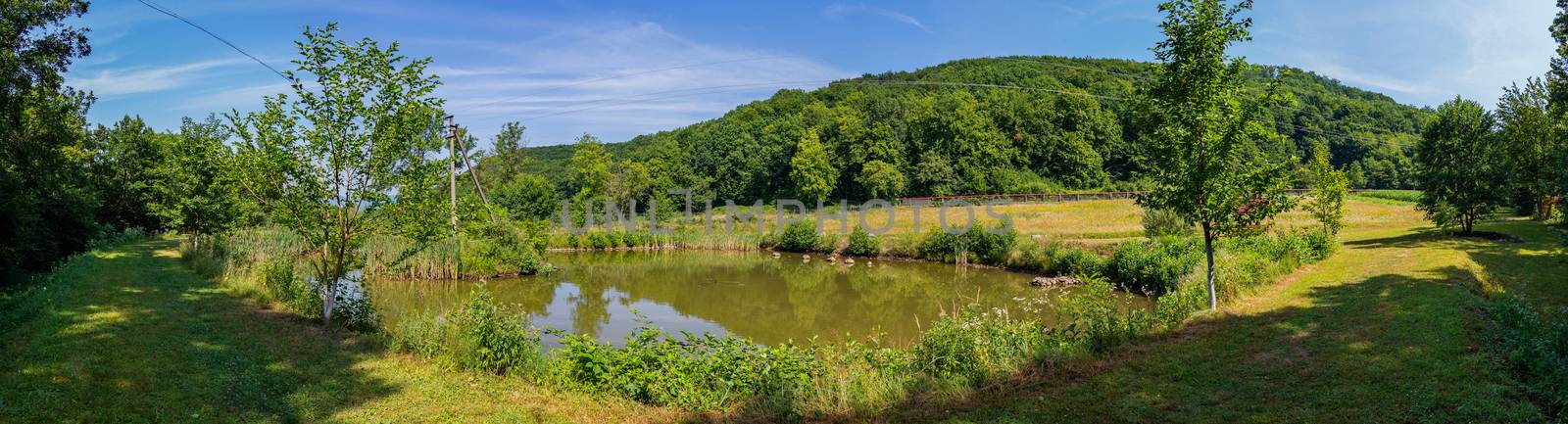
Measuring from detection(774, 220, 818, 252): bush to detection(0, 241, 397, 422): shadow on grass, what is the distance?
28.5 metres

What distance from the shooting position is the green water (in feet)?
57.3

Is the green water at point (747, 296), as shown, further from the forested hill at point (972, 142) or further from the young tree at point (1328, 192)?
the forested hill at point (972, 142)

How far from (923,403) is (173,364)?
338 inches

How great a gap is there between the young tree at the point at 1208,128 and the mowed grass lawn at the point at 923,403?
183cm

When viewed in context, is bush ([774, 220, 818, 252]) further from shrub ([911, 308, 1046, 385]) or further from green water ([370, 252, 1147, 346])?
shrub ([911, 308, 1046, 385])

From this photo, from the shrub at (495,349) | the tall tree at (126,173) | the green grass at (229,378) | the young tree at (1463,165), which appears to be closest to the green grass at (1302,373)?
the green grass at (229,378)

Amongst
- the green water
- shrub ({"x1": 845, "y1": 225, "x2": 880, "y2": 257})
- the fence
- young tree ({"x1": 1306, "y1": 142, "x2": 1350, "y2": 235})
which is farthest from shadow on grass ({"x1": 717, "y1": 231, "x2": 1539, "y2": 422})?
the fence

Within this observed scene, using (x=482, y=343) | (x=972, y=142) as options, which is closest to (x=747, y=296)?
(x=482, y=343)

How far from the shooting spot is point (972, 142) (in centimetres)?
6762

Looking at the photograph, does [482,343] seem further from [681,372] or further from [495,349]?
[681,372]

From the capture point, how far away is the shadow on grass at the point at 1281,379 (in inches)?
252

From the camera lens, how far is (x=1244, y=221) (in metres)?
11.5

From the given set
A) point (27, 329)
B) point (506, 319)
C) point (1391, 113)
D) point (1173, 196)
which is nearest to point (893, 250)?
point (1173, 196)

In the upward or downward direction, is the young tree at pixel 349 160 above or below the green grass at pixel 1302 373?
above
